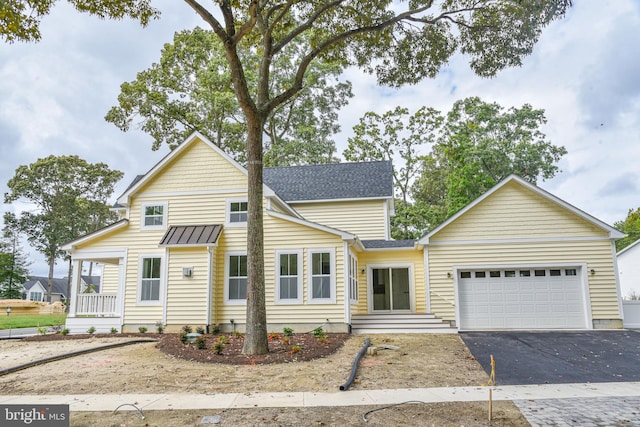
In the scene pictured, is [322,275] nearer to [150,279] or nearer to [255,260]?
[255,260]

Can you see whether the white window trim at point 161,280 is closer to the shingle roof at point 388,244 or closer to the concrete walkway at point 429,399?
the concrete walkway at point 429,399

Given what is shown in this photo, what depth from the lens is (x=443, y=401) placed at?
621 centimetres

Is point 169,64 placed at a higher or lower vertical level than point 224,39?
higher

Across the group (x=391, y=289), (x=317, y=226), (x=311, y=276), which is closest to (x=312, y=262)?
(x=311, y=276)

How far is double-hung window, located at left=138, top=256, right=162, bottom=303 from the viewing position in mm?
14250

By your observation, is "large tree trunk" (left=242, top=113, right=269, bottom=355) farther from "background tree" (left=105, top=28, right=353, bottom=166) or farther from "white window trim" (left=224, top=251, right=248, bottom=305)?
"background tree" (left=105, top=28, right=353, bottom=166)

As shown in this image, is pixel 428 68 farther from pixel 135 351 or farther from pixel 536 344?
pixel 135 351

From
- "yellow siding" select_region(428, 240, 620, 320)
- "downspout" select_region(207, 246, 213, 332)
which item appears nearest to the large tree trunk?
"downspout" select_region(207, 246, 213, 332)

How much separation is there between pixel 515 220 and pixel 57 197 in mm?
40599

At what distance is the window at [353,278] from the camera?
47.5 feet

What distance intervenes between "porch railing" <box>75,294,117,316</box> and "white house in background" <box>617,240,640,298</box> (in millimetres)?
28609

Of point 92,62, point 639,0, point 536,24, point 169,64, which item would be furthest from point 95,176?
point 639,0

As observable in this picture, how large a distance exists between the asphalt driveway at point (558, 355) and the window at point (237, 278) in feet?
23.7

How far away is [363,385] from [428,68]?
10282mm
